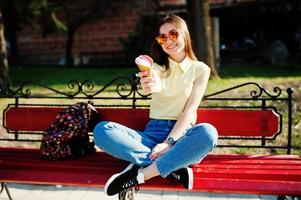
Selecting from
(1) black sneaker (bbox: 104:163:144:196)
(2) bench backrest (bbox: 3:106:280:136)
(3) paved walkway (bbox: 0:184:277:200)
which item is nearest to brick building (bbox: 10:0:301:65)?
(3) paved walkway (bbox: 0:184:277:200)

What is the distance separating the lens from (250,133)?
415 cm

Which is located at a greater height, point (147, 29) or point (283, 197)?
point (147, 29)

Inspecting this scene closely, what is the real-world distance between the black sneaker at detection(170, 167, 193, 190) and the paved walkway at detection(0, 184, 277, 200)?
1.27 meters

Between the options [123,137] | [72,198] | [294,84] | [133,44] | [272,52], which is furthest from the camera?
[133,44]

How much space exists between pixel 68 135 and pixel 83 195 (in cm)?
110

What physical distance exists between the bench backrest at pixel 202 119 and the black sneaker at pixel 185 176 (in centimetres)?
89

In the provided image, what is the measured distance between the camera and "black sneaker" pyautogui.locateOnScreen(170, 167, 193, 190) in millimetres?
3307

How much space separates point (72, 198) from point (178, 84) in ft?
5.68

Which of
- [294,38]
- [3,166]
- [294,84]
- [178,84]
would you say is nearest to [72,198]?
[3,166]

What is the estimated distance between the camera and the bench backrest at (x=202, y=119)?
4113 mm

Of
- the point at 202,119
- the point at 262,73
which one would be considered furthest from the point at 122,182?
the point at 262,73

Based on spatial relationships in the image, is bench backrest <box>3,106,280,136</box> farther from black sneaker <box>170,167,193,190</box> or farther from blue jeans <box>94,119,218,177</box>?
black sneaker <box>170,167,193,190</box>

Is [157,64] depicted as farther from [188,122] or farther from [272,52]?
[272,52]

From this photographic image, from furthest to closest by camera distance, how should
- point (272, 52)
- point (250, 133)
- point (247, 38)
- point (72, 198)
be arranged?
point (247, 38), point (272, 52), point (72, 198), point (250, 133)
